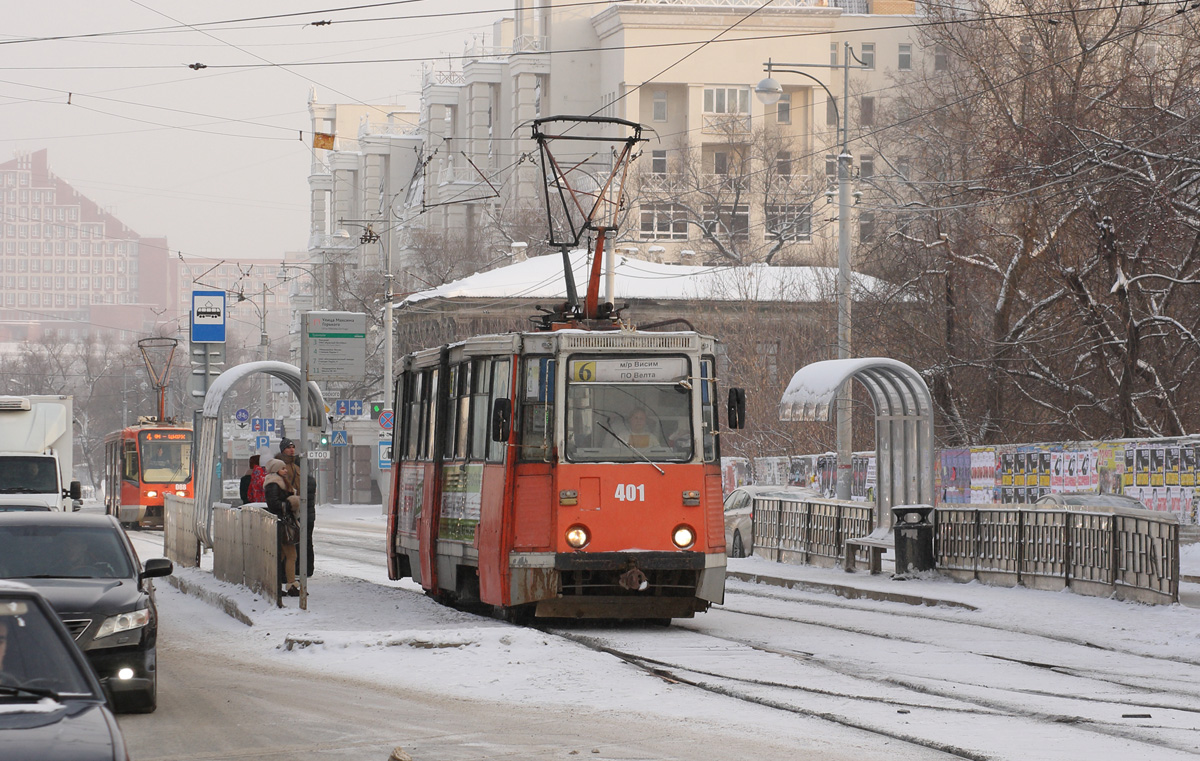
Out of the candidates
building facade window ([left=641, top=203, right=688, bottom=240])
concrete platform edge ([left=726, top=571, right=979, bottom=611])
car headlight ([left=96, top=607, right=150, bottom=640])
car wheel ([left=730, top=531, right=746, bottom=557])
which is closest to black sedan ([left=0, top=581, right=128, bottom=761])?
car headlight ([left=96, top=607, right=150, bottom=640])

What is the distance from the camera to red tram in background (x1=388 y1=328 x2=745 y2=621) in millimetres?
15891

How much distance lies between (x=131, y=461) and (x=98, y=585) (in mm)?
39359

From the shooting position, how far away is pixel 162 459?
49.2m

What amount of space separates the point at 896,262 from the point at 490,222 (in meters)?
43.4

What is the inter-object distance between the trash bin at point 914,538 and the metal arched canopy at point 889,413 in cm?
82

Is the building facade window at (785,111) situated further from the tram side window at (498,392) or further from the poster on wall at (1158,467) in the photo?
the tram side window at (498,392)

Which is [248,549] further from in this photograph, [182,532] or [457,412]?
[182,532]

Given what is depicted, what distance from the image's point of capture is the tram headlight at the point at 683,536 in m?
16.0

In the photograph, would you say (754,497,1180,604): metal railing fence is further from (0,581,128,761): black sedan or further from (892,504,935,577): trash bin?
(0,581,128,761): black sedan

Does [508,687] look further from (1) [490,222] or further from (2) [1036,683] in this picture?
(1) [490,222]

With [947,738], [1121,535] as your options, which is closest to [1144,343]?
[1121,535]

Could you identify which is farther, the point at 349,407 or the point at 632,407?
the point at 349,407

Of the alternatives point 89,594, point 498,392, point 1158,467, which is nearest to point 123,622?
point 89,594

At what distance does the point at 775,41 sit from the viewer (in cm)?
8531
